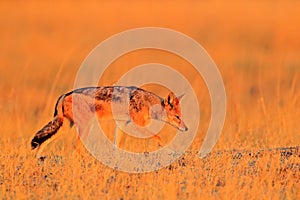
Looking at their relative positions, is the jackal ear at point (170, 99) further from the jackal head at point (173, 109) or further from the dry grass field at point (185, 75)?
the dry grass field at point (185, 75)

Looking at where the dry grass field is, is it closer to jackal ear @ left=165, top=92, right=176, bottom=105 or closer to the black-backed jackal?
the black-backed jackal

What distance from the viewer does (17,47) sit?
2100cm

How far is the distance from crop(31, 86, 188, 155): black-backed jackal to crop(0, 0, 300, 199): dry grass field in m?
0.25

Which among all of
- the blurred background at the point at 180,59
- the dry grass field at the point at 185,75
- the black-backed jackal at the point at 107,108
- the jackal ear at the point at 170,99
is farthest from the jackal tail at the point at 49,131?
the jackal ear at the point at 170,99

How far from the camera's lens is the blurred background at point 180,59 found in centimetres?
1144

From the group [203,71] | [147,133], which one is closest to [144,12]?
[203,71]

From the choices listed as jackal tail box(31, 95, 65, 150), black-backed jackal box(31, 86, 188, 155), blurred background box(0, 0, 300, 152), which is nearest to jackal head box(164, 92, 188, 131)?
black-backed jackal box(31, 86, 188, 155)

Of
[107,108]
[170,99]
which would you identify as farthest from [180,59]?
[107,108]

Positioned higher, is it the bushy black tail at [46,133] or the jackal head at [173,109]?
the jackal head at [173,109]

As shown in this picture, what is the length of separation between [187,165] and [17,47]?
1399 cm

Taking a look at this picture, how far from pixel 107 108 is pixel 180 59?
384 inches

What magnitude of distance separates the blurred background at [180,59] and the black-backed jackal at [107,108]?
0.43 metres

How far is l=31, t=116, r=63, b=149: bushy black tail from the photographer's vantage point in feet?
28.8

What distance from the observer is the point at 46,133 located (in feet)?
29.1
